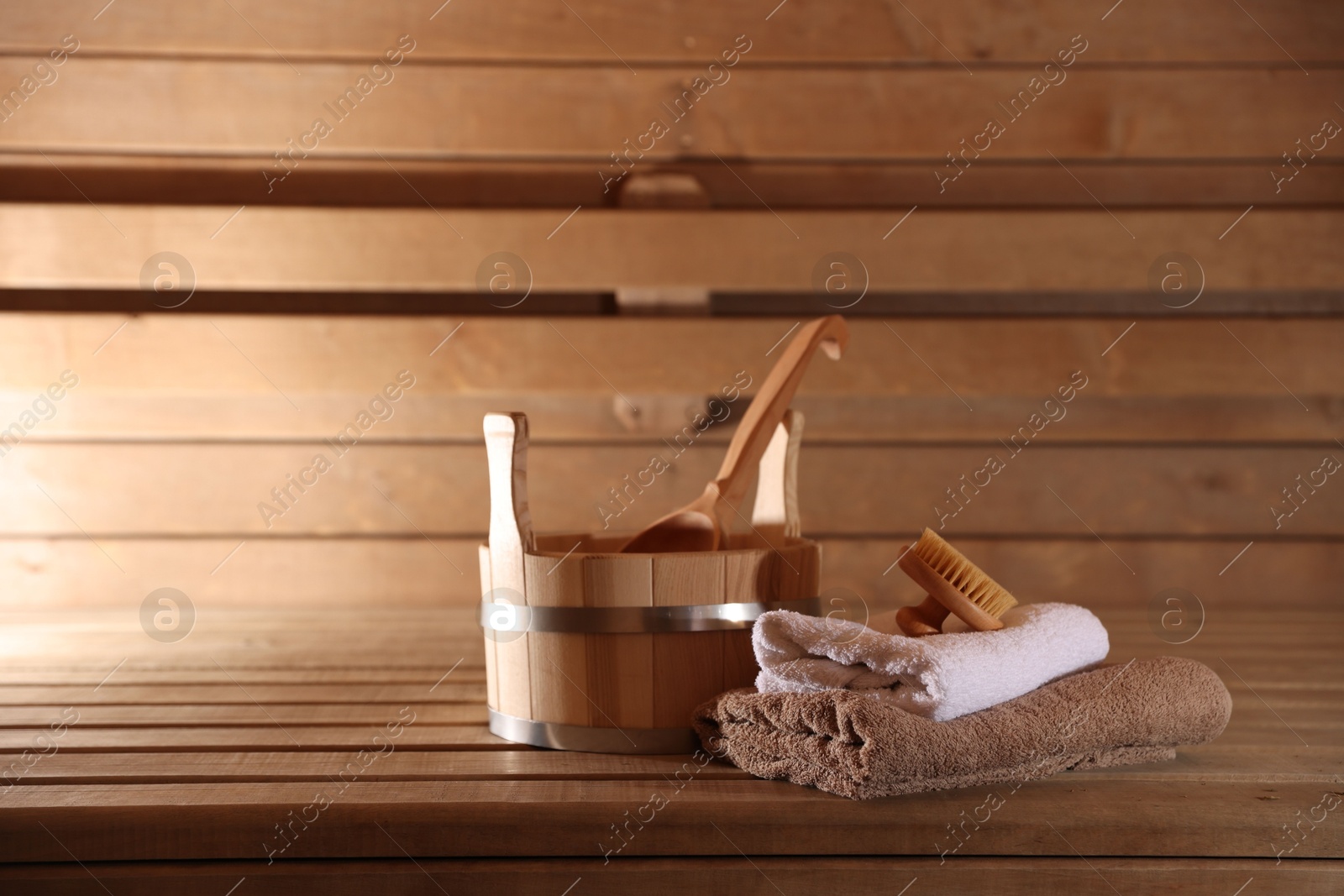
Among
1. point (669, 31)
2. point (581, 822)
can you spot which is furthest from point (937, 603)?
point (669, 31)

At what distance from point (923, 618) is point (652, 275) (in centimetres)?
Answer: 112

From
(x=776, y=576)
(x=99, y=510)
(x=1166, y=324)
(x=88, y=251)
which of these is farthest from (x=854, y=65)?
(x=99, y=510)

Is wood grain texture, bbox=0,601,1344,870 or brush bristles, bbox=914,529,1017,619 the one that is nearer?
wood grain texture, bbox=0,601,1344,870

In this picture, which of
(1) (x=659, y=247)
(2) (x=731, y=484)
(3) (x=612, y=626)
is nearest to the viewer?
(3) (x=612, y=626)

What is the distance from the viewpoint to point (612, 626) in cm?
101

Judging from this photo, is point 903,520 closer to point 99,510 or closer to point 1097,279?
point 1097,279

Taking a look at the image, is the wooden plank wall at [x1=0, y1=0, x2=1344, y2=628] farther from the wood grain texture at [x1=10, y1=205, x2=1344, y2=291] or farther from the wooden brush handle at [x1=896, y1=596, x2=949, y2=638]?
the wooden brush handle at [x1=896, y1=596, x2=949, y2=638]

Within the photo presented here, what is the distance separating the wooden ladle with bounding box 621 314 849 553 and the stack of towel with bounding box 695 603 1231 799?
0.76ft

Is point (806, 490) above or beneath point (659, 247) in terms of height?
beneath

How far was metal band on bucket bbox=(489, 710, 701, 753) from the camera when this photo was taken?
1037 millimetres

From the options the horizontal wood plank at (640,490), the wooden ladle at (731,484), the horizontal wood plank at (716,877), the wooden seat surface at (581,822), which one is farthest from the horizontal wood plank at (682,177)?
the horizontal wood plank at (716,877)

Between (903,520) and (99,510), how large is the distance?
60.5 inches

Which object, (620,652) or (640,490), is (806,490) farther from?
(620,652)

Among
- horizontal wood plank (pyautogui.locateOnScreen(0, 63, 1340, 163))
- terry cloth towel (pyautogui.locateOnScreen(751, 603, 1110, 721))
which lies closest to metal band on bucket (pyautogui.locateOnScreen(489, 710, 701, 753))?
terry cloth towel (pyautogui.locateOnScreen(751, 603, 1110, 721))
